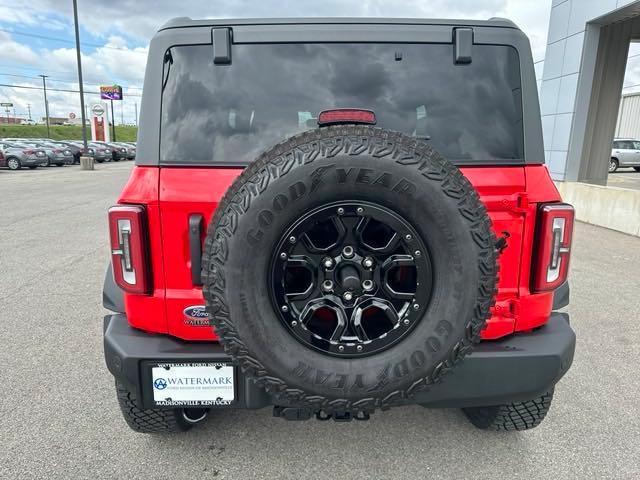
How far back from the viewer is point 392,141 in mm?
1580

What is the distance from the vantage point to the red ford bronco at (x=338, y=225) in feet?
5.18

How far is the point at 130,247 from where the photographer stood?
1.88 metres

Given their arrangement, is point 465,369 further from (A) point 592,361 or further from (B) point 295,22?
(A) point 592,361

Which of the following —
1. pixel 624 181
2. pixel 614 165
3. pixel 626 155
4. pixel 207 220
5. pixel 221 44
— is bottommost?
pixel 624 181

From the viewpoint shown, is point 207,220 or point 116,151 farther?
point 116,151

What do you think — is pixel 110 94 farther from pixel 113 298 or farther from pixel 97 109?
pixel 113 298

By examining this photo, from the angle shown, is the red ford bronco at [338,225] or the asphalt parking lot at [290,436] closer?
the red ford bronco at [338,225]

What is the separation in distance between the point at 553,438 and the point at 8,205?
1242 cm

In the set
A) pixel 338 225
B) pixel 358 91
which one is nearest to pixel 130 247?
pixel 338 225

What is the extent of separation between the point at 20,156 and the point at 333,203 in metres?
26.4

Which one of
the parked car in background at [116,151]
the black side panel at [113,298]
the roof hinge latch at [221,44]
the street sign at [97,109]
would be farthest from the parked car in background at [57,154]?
the roof hinge latch at [221,44]

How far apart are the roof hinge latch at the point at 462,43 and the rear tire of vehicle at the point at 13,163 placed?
1040 inches

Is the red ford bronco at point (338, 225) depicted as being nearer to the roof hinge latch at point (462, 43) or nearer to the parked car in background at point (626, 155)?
the roof hinge latch at point (462, 43)

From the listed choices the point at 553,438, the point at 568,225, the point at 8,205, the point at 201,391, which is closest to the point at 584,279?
the point at 553,438
